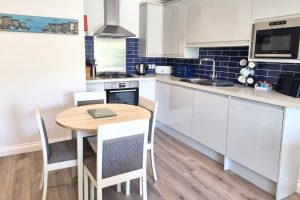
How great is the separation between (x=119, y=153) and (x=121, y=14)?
3131 mm

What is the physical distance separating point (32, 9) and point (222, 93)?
98.6 inches

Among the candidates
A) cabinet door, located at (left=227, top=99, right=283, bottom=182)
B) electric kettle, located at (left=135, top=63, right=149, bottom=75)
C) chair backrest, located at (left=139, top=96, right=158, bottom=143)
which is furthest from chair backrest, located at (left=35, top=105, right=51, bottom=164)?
electric kettle, located at (left=135, top=63, right=149, bottom=75)

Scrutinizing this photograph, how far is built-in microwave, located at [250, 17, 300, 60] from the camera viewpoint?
6.93ft

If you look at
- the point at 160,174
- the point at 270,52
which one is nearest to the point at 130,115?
the point at 160,174

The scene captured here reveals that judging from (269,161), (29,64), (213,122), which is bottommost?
(269,161)

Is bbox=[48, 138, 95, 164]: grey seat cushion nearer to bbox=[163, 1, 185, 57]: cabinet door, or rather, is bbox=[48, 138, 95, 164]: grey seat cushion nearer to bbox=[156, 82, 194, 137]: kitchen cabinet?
bbox=[156, 82, 194, 137]: kitchen cabinet

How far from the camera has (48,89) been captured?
10.1ft

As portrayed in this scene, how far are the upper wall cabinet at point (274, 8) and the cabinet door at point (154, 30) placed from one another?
77.8 inches

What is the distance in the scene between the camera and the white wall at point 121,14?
3830 millimetres

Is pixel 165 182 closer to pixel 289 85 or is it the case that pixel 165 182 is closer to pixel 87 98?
pixel 87 98

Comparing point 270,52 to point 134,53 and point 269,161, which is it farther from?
point 134,53

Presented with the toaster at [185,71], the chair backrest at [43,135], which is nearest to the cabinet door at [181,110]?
the toaster at [185,71]

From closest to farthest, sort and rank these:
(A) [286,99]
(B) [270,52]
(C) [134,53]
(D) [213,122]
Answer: (A) [286,99] → (B) [270,52] → (D) [213,122] → (C) [134,53]

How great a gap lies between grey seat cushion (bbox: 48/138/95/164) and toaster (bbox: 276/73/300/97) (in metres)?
2.00
